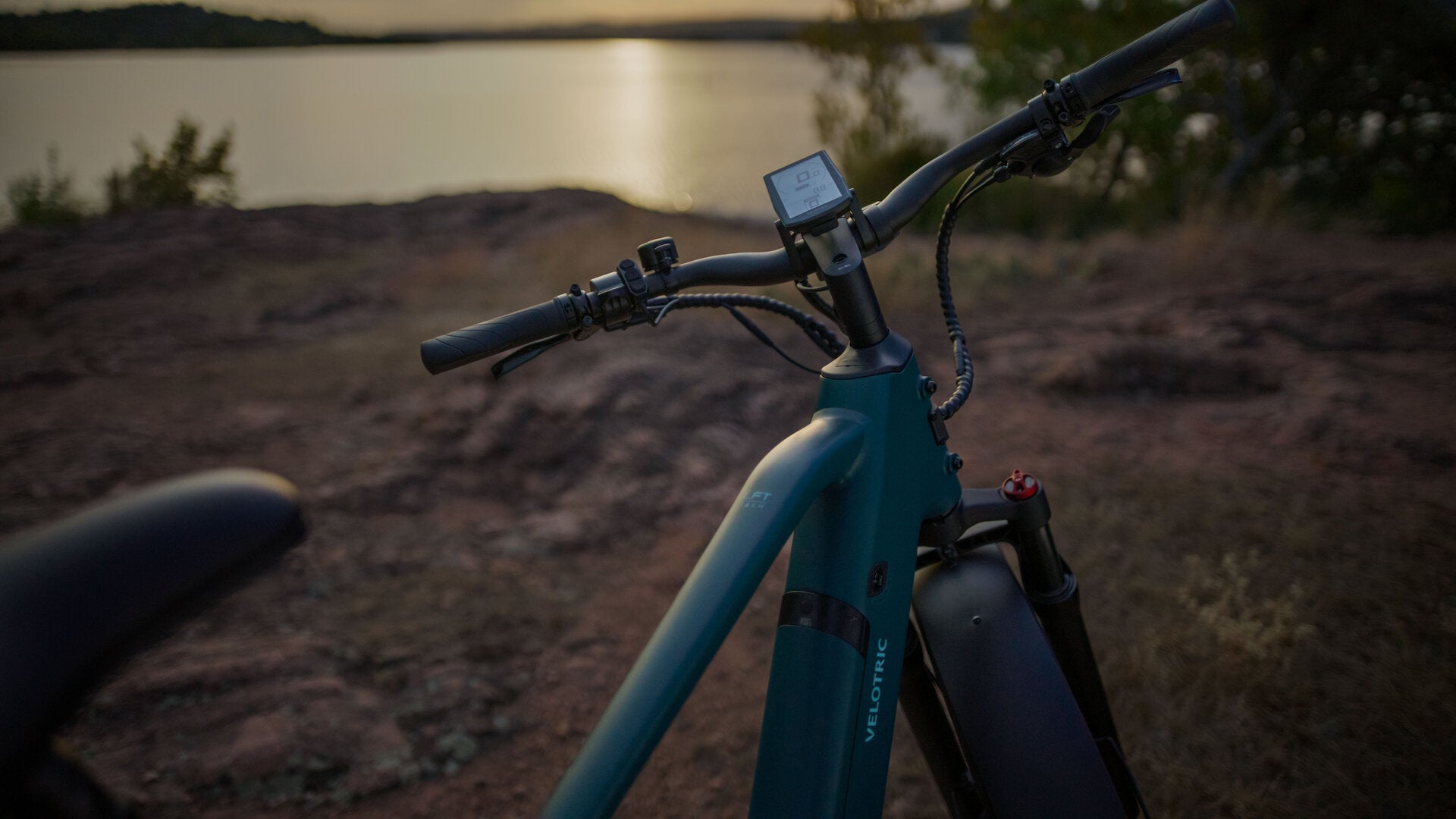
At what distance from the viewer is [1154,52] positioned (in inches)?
44.3

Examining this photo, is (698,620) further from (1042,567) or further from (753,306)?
(1042,567)

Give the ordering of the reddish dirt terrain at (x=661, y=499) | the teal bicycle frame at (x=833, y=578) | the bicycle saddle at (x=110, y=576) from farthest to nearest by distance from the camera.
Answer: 1. the reddish dirt terrain at (x=661, y=499)
2. the teal bicycle frame at (x=833, y=578)
3. the bicycle saddle at (x=110, y=576)

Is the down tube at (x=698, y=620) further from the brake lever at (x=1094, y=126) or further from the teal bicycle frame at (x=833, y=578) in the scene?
the brake lever at (x=1094, y=126)

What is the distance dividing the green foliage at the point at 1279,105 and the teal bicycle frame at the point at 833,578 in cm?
892

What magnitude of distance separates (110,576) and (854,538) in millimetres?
872

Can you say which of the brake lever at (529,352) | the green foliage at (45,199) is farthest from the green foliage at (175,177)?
the brake lever at (529,352)

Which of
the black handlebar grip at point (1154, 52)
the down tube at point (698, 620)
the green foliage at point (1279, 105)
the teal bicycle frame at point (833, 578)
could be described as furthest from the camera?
the green foliage at point (1279, 105)

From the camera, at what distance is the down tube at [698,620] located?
868 mm

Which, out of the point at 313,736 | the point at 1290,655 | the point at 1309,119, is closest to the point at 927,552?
the point at 1290,655

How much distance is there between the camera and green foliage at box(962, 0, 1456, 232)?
400 inches

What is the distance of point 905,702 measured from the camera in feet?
4.89

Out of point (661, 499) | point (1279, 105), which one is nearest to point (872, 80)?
point (1279, 105)

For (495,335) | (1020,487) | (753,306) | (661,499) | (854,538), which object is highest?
(495,335)

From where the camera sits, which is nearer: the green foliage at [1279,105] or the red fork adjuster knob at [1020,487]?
the red fork adjuster knob at [1020,487]
